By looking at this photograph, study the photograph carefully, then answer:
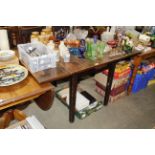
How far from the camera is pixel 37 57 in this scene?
1397 millimetres

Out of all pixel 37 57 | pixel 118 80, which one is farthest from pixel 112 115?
pixel 37 57

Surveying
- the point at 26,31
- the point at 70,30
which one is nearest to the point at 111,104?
the point at 70,30

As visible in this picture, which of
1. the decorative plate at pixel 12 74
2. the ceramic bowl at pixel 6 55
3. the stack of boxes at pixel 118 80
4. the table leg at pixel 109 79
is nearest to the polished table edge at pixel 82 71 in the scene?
the table leg at pixel 109 79

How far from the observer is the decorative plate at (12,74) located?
4.30 feet

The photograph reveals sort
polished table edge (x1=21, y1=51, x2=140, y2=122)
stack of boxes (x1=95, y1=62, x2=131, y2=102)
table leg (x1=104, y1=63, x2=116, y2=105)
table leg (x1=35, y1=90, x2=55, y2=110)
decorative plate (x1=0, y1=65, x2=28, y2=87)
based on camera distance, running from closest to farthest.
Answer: decorative plate (x1=0, y1=65, x2=28, y2=87) < table leg (x1=35, y1=90, x2=55, y2=110) < polished table edge (x1=21, y1=51, x2=140, y2=122) < table leg (x1=104, y1=63, x2=116, y2=105) < stack of boxes (x1=95, y1=62, x2=131, y2=102)

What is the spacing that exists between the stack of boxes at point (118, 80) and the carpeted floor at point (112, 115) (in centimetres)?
10

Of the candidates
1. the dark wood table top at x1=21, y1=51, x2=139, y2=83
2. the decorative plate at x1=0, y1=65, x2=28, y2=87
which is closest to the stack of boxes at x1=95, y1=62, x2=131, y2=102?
the dark wood table top at x1=21, y1=51, x2=139, y2=83

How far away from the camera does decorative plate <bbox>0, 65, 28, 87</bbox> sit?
1.31 meters

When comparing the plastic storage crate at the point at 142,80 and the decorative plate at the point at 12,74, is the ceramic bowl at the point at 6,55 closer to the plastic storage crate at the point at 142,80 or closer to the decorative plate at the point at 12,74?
the decorative plate at the point at 12,74

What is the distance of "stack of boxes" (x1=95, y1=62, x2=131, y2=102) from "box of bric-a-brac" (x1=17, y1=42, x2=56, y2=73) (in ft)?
3.15

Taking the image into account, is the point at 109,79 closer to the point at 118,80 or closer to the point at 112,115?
the point at 118,80

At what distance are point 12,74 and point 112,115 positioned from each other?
1.35 m

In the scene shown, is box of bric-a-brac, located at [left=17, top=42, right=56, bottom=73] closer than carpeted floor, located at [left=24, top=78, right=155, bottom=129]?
Yes

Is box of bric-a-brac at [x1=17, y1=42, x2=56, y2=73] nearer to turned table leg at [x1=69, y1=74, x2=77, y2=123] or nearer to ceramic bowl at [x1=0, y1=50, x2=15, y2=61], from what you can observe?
ceramic bowl at [x1=0, y1=50, x2=15, y2=61]
